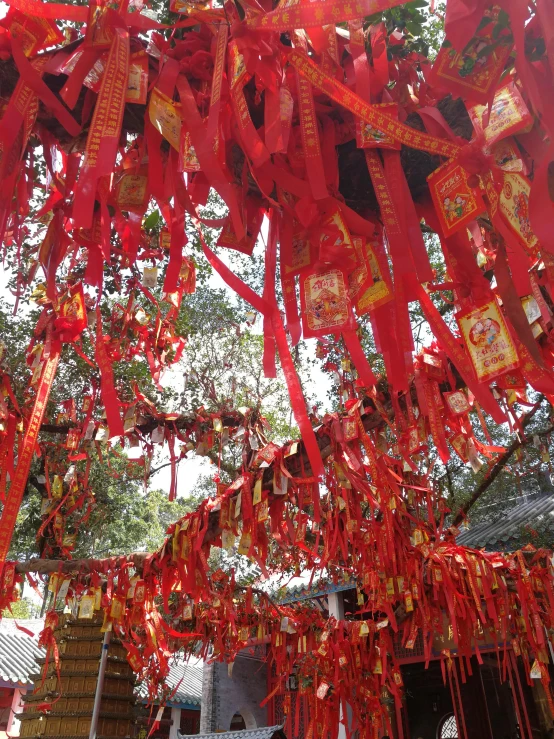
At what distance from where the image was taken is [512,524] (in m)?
6.86

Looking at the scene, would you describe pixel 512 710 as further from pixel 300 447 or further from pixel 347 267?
pixel 347 267

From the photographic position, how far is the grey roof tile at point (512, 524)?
6230 mm

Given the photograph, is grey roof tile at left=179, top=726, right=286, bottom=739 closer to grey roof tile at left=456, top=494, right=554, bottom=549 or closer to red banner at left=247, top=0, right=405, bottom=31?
grey roof tile at left=456, top=494, right=554, bottom=549

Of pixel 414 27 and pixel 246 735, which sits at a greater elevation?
pixel 414 27

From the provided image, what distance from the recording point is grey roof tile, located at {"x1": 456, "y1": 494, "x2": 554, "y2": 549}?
20.4 ft

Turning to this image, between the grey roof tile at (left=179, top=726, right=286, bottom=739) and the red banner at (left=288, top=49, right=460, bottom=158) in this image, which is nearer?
the red banner at (left=288, top=49, right=460, bottom=158)

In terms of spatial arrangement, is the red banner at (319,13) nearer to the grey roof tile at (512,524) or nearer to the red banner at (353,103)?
the red banner at (353,103)

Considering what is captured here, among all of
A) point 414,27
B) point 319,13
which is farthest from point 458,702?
point 319,13

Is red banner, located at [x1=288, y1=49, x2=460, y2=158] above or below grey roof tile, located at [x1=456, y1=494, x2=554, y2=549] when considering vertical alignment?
below

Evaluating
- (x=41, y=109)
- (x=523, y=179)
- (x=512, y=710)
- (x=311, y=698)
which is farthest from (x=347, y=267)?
(x=512, y=710)

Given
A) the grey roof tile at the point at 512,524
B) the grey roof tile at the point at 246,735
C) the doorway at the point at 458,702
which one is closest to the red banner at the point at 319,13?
the grey roof tile at the point at 512,524

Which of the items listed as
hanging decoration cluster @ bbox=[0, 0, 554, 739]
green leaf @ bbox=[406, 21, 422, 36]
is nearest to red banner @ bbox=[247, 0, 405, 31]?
hanging decoration cluster @ bbox=[0, 0, 554, 739]

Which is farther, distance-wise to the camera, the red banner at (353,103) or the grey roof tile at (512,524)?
the grey roof tile at (512,524)

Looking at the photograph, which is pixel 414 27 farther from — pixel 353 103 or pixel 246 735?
pixel 246 735
